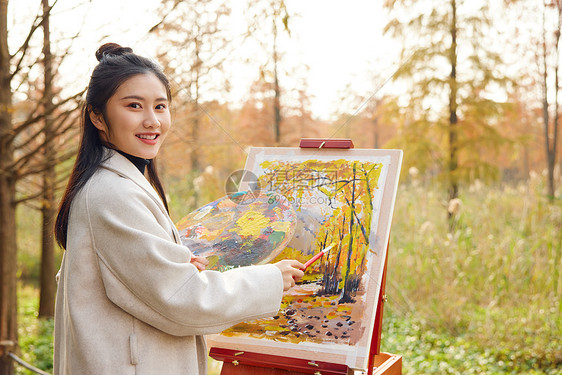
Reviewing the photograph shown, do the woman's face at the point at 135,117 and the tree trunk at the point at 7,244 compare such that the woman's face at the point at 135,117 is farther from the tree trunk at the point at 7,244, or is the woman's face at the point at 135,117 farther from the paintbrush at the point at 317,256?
the tree trunk at the point at 7,244

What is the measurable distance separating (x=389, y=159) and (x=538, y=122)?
41.6 ft

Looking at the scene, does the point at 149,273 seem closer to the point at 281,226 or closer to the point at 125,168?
the point at 125,168

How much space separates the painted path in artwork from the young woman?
282mm

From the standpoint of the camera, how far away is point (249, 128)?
29.7ft

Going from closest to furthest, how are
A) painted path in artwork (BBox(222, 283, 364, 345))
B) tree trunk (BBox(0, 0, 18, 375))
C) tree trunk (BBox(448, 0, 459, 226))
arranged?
1. painted path in artwork (BBox(222, 283, 364, 345))
2. tree trunk (BBox(0, 0, 18, 375))
3. tree trunk (BBox(448, 0, 459, 226))

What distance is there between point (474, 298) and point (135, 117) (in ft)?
13.8


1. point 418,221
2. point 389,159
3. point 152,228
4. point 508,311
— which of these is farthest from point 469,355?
point 152,228

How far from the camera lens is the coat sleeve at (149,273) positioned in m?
1.16

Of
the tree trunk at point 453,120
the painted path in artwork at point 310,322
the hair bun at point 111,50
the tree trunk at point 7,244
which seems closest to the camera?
the hair bun at point 111,50

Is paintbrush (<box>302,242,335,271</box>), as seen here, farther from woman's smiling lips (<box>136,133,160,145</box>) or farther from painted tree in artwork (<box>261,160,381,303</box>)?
woman's smiling lips (<box>136,133,160,145</box>)

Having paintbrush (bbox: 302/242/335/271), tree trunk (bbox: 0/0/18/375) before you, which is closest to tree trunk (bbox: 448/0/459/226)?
tree trunk (bbox: 0/0/18/375)

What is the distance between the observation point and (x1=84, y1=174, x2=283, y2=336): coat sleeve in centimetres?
116

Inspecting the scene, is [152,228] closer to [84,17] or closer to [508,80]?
[84,17]

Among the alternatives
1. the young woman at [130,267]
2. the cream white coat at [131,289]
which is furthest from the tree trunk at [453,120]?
the cream white coat at [131,289]
